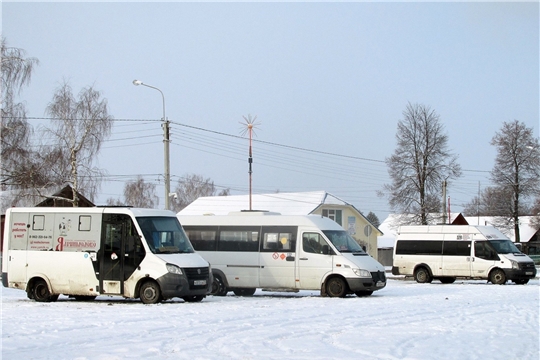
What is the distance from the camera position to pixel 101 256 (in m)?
20.4

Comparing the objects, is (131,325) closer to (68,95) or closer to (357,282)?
(357,282)

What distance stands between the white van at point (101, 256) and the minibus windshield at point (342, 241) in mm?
4154

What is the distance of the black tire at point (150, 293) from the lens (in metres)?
19.8

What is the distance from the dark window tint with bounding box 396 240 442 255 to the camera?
33.9 metres

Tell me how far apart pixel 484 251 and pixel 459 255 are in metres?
1.11

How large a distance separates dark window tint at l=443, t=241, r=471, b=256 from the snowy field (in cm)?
1258

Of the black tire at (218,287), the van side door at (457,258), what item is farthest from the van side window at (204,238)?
the van side door at (457,258)

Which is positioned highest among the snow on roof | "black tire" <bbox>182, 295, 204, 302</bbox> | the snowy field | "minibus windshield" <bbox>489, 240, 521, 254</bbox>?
the snow on roof

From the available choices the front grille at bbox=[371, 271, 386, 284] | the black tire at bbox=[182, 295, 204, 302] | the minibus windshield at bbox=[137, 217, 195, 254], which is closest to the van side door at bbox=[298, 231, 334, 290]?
the front grille at bbox=[371, 271, 386, 284]

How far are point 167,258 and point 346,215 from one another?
146 ft

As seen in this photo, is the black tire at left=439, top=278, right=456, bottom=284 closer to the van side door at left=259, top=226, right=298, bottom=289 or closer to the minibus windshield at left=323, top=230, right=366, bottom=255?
the minibus windshield at left=323, top=230, right=366, bottom=255

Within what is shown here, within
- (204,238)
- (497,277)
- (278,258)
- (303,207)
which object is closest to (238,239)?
(204,238)

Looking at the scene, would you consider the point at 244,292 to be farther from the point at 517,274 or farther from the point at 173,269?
the point at 517,274

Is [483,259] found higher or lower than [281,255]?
higher
